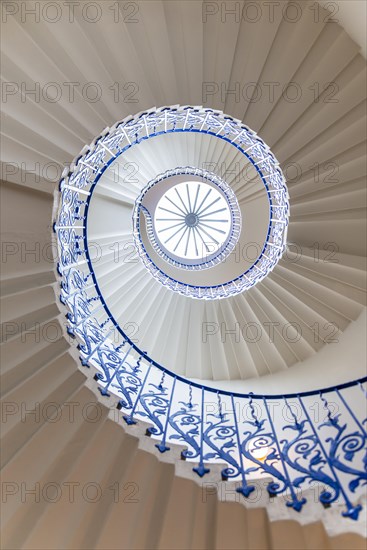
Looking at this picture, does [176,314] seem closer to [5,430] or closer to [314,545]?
[5,430]

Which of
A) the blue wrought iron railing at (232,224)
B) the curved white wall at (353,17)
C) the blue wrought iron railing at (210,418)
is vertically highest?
the curved white wall at (353,17)

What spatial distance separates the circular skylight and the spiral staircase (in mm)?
4940

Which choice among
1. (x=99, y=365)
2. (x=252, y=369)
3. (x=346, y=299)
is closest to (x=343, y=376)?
(x=346, y=299)

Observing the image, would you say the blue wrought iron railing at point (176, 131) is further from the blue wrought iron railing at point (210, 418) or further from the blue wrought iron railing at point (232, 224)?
the blue wrought iron railing at point (232, 224)

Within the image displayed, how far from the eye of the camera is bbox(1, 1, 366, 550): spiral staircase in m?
3.23

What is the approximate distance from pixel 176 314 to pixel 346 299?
11.0 feet

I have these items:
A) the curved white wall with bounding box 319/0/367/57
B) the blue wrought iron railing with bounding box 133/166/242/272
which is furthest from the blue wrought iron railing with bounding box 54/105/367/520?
the blue wrought iron railing with bounding box 133/166/242/272

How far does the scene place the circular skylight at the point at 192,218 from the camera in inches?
491

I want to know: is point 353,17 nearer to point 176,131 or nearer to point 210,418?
point 176,131

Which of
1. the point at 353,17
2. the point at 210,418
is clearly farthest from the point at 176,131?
the point at 210,418

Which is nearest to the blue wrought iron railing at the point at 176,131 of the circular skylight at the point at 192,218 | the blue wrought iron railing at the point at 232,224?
the blue wrought iron railing at the point at 232,224

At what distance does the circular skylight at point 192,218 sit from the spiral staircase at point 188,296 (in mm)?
4940

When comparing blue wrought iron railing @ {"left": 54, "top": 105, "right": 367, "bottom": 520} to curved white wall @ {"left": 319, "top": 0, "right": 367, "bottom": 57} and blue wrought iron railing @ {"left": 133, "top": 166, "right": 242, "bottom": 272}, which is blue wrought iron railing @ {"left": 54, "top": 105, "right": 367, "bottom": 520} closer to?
curved white wall @ {"left": 319, "top": 0, "right": 367, "bottom": 57}

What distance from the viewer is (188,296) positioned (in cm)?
776
